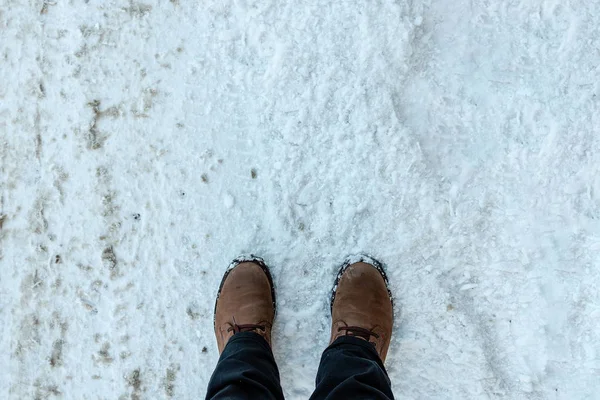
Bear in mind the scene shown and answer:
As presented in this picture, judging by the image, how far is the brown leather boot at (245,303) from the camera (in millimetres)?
1548

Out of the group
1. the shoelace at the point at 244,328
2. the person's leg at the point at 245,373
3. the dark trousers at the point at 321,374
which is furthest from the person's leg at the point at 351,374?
the shoelace at the point at 244,328

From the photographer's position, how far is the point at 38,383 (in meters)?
1.64

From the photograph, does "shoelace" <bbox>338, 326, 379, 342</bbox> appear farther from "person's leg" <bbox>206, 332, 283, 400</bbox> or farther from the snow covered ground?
"person's leg" <bbox>206, 332, 283, 400</bbox>

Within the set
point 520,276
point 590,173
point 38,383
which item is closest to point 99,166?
point 38,383

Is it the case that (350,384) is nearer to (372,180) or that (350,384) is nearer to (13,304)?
(372,180)

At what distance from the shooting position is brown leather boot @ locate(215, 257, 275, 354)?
5.08ft

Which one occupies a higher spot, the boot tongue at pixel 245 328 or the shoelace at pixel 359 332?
the boot tongue at pixel 245 328

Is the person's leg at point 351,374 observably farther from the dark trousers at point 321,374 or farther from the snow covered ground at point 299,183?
the snow covered ground at point 299,183

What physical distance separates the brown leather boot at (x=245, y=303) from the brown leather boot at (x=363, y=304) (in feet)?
0.75

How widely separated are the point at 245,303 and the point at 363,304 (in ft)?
1.31

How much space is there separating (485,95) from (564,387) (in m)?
1.00

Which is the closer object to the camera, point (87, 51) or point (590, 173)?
point (590, 173)

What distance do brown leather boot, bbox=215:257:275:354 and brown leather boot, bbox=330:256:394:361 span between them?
0.23 m

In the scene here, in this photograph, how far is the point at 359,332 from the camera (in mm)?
1519
